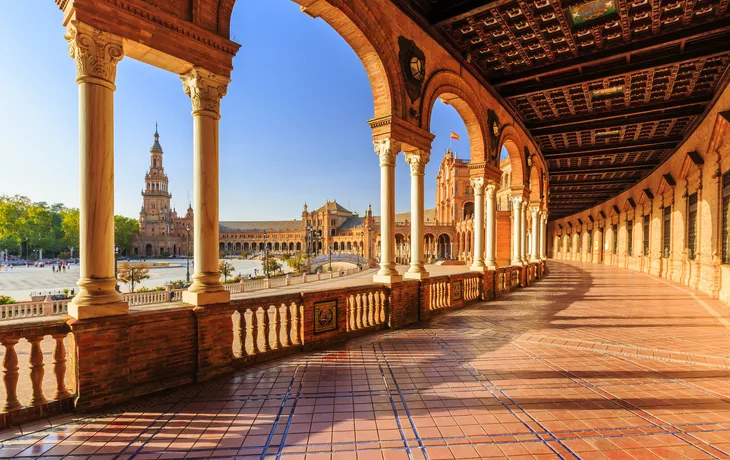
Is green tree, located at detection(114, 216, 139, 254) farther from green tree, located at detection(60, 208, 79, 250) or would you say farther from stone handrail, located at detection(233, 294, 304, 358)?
stone handrail, located at detection(233, 294, 304, 358)

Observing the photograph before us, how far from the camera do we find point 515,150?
15.2 metres

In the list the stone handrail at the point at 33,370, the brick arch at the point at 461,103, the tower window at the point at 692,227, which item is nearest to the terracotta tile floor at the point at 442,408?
the stone handrail at the point at 33,370

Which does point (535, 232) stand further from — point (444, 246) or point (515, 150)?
point (444, 246)

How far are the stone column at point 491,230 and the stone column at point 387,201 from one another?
5649 millimetres

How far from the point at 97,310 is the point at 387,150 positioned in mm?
5904

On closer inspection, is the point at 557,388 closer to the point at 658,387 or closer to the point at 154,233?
the point at 658,387

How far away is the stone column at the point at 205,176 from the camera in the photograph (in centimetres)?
507

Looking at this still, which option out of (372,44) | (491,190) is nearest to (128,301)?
(372,44)

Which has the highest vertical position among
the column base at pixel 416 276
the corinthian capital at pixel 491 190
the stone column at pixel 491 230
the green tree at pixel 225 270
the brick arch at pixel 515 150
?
the brick arch at pixel 515 150

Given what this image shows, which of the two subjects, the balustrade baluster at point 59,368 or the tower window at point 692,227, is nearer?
the balustrade baluster at point 59,368

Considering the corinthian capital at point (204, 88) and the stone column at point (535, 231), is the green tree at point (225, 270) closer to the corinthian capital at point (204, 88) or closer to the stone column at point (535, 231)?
the stone column at point (535, 231)

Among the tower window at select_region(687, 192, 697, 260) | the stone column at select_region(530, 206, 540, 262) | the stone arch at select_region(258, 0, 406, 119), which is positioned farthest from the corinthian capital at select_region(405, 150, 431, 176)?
the stone column at select_region(530, 206, 540, 262)

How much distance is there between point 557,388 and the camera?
450 cm

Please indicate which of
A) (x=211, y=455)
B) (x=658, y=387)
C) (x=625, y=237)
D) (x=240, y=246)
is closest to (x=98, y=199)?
(x=211, y=455)
